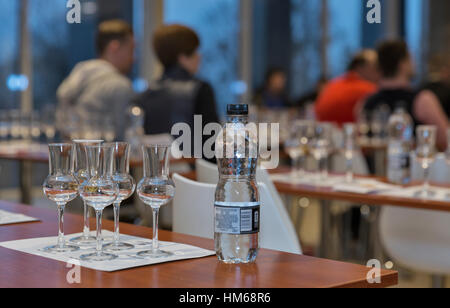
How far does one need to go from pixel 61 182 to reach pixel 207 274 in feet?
1.28

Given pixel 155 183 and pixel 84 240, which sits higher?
pixel 155 183

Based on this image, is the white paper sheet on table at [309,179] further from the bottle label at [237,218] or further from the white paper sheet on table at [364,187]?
the bottle label at [237,218]

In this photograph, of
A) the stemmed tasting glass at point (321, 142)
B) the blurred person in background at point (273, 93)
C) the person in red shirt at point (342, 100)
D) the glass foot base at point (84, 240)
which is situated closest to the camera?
the glass foot base at point (84, 240)

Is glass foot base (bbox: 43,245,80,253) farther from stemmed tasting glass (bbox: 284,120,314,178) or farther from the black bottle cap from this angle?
stemmed tasting glass (bbox: 284,120,314,178)

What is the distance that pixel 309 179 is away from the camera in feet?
10.2

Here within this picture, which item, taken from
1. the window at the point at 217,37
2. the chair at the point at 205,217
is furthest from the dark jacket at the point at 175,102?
the window at the point at 217,37

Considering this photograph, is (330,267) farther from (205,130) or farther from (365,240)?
(365,240)

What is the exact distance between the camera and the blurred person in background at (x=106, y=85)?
4.77m

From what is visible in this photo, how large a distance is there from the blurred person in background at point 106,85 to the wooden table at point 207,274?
130 inches

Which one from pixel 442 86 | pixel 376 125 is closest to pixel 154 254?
pixel 376 125

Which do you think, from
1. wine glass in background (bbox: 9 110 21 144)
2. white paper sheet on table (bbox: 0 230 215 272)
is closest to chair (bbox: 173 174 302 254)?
white paper sheet on table (bbox: 0 230 215 272)

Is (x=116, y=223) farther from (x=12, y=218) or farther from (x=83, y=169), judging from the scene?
(x=12, y=218)

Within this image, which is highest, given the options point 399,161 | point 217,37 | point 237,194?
point 217,37

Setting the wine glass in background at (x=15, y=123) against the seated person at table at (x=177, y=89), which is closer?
the seated person at table at (x=177, y=89)
